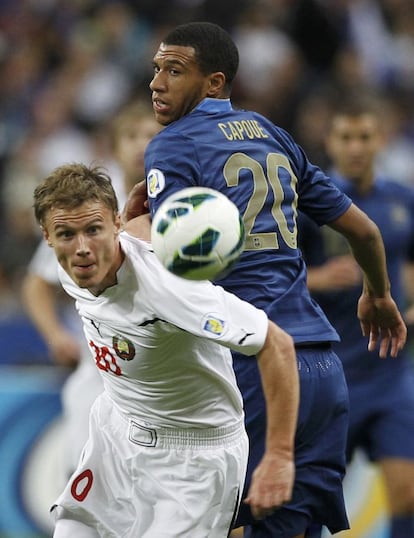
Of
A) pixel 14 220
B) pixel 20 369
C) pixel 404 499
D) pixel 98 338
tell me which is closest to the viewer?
pixel 98 338

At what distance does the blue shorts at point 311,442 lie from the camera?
490 cm

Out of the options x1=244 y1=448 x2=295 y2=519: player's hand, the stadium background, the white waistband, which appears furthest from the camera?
the stadium background

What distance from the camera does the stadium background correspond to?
11906 millimetres

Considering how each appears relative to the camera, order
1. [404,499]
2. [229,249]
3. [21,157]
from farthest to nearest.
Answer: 1. [21,157]
2. [404,499]
3. [229,249]

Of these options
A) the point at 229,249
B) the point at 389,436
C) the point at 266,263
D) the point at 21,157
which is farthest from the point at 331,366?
the point at 21,157

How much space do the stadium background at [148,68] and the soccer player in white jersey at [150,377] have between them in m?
6.13

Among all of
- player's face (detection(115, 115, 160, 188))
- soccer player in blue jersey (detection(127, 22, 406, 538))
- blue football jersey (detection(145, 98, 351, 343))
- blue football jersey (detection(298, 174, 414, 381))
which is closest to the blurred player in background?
player's face (detection(115, 115, 160, 188))

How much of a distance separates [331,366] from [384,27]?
8530 mm

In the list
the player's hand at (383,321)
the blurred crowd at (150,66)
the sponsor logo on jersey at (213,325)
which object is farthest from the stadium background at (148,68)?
the sponsor logo on jersey at (213,325)

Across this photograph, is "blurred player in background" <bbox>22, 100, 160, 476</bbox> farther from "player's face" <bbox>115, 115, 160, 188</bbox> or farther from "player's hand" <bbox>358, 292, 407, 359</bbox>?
"player's hand" <bbox>358, 292, 407, 359</bbox>

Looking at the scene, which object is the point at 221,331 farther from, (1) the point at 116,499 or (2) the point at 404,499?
(2) the point at 404,499

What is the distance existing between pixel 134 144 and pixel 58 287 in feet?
3.57

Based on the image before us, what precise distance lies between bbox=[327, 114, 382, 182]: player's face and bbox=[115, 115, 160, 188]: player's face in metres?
1.04

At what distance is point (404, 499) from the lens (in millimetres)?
6547
